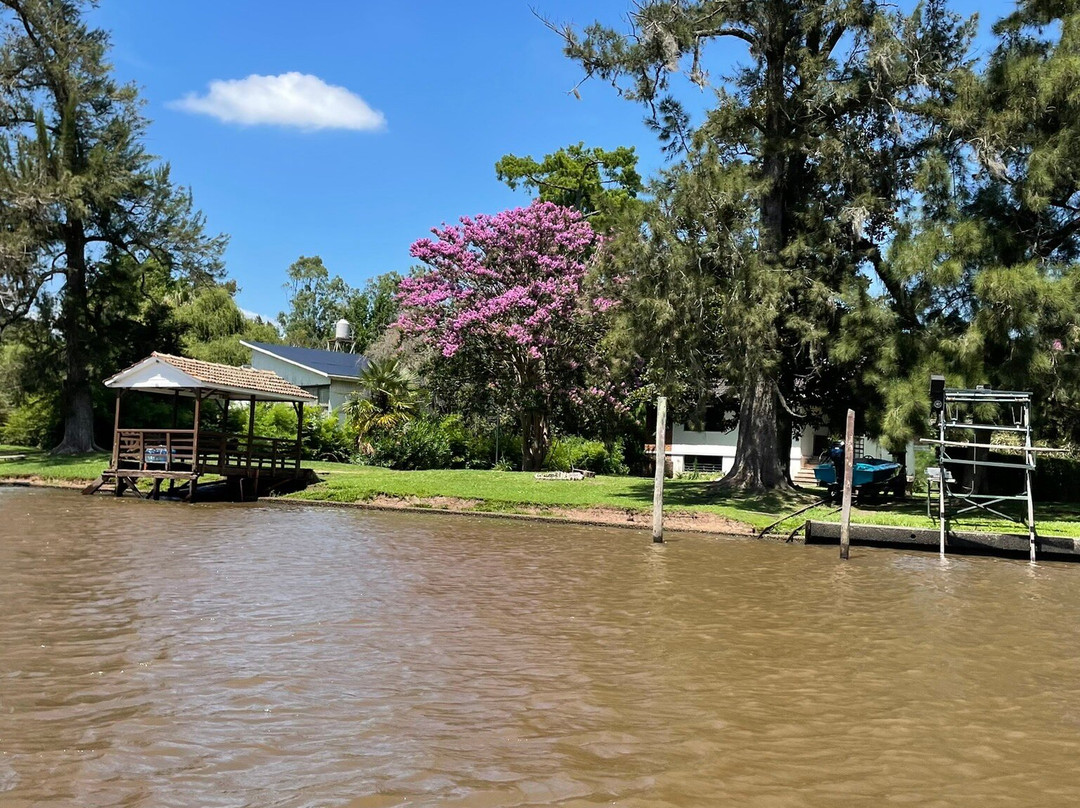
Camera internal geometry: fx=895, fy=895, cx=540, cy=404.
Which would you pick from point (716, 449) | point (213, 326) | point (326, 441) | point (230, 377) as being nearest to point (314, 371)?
point (326, 441)

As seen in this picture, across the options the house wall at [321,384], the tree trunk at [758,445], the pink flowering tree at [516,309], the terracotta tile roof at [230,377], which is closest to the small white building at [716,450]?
the pink flowering tree at [516,309]

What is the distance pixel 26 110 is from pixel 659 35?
982 inches

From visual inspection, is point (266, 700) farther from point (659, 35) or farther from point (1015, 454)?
point (1015, 454)

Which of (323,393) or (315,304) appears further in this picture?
(315,304)

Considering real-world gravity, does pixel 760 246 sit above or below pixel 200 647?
above

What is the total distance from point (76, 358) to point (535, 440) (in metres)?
17.4

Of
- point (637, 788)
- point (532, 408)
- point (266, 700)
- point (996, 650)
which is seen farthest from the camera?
point (532, 408)

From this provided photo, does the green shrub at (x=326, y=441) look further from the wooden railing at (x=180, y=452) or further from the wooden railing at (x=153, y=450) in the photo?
the wooden railing at (x=153, y=450)

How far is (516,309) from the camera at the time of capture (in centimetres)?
2977

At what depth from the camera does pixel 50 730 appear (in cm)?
579

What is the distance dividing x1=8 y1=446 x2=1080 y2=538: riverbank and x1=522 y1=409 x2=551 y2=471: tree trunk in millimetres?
4171

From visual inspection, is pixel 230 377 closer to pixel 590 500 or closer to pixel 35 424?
pixel 590 500

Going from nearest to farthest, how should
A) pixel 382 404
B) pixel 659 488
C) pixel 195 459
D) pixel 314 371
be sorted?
pixel 659 488 < pixel 195 459 < pixel 382 404 < pixel 314 371

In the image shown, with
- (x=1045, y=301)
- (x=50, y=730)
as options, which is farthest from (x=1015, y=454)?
(x=50, y=730)
